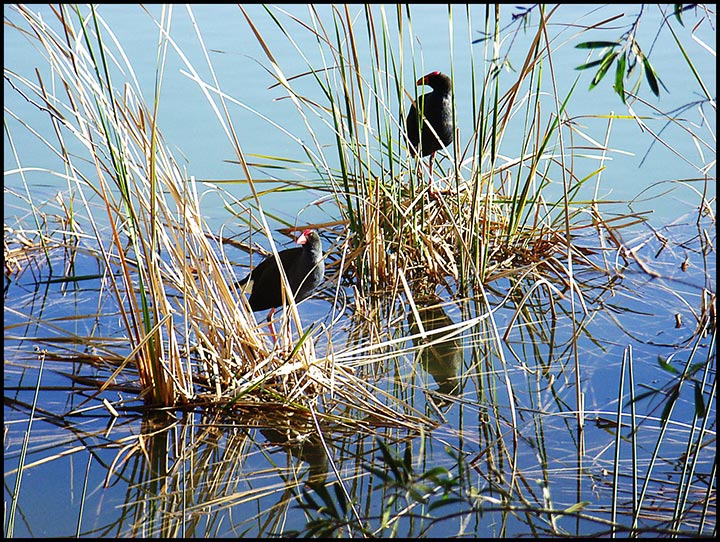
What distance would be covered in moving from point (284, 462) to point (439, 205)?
5.63 ft

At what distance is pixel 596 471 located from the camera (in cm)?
167

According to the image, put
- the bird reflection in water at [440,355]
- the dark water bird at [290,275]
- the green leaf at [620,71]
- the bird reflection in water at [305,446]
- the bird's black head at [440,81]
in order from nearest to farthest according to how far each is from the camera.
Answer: the green leaf at [620,71] < the bird reflection in water at [305,446] < the bird reflection in water at [440,355] < the dark water bird at [290,275] < the bird's black head at [440,81]

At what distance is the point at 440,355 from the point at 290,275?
0.64m

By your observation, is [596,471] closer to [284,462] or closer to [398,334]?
[284,462]

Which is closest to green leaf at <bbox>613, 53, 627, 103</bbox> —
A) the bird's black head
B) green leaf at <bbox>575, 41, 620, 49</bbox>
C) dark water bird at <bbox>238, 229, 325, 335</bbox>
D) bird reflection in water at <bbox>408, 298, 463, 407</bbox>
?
green leaf at <bbox>575, 41, 620, 49</bbox>

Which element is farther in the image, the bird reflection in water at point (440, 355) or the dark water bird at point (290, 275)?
the dark water bird at point (290, 275)

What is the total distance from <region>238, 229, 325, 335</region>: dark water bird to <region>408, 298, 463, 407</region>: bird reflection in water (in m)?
0.36

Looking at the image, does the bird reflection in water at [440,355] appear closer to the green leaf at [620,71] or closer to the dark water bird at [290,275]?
the dark water bird at [290,275]

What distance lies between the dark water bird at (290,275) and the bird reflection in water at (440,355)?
1.17 feet

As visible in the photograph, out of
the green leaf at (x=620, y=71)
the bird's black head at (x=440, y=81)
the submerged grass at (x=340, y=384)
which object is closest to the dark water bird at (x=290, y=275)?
the submerged grass at (x=340, y=384)

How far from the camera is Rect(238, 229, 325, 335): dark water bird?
2.68m

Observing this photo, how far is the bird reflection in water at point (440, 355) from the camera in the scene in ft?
7.00

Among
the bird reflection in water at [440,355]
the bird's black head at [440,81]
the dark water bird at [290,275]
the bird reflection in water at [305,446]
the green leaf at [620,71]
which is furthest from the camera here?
the bird's black head at [440,81]

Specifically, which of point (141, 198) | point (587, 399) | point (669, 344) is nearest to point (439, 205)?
point (669, 344)
